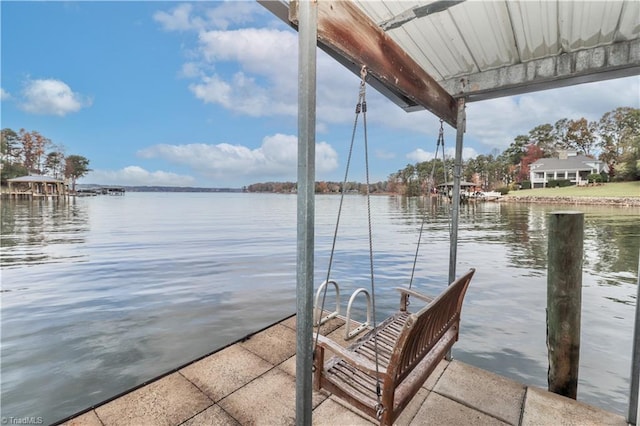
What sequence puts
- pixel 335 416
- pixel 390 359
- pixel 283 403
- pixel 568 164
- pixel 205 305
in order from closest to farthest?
pixel 390 359, pixel 335 416, pixel 283 403, pixel 205 305, pixel 568 164

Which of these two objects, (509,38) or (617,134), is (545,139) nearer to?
(617,134)

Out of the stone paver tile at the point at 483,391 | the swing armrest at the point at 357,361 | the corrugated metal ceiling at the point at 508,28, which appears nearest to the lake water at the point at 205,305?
the stone paver tile at the point at 483,391

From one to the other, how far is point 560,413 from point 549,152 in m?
81.0

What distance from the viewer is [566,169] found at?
5381cm

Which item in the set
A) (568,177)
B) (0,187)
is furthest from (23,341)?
(568,177)

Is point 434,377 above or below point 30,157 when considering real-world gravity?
below

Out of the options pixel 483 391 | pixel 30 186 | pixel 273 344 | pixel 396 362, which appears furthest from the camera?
pixel 30 186

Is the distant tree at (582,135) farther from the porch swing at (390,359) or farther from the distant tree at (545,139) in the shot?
the porch swing at (390,359)

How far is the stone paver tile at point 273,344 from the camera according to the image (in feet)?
11.1

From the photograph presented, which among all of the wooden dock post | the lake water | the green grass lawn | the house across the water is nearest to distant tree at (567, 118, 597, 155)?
the green grass lawn

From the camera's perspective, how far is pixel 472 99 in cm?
341

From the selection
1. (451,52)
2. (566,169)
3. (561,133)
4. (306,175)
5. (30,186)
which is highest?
(561,133)

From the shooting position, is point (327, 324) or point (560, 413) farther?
point (327, 324)

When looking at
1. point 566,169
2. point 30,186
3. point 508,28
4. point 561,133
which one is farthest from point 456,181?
point 561,133
